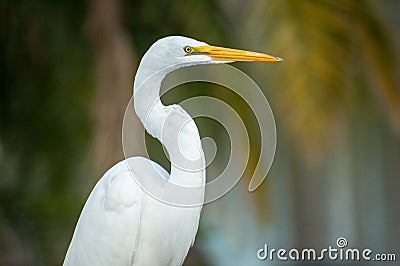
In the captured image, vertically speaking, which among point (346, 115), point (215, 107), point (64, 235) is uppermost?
point (346, 115)

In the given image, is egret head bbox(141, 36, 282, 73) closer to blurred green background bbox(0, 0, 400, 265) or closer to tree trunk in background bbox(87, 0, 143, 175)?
blurred green background bbox(0, 0, 400, 265)

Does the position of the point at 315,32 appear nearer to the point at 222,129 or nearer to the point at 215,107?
the point at 215,107

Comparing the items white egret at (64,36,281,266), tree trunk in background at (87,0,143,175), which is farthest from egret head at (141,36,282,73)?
tree trunk in background at (87,0,143,175)

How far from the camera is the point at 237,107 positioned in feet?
7.77

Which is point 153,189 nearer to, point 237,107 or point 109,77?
point 237,107

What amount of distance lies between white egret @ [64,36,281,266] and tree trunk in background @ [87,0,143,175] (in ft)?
2.64

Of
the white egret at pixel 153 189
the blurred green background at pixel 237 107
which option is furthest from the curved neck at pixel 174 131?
the blurred green background at pixel 237 107

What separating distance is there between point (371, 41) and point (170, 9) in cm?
71

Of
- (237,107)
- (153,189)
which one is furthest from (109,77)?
(153,189)

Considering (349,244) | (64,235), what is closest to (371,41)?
(349,244)

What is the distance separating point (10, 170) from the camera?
289 centimetres

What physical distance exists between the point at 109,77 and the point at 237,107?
39cm

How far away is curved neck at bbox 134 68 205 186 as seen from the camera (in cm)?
140

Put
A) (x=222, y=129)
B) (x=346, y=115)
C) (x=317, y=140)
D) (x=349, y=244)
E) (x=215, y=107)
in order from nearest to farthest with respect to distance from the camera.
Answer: (x=317, y=140) → (x=215, y=107) → (x=222, y=129) → (x=346, y=115) → (x=349, y=244)
